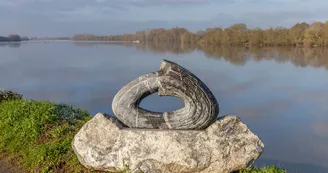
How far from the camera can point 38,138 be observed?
552 centimetres

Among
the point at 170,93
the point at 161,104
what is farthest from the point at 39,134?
the point at 161,104

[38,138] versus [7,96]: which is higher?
[7,96]

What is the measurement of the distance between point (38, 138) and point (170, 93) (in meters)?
2.55

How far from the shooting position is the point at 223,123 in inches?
171

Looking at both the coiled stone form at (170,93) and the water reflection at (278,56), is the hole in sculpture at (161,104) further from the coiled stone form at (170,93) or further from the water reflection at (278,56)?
the water reflection at (278,56)

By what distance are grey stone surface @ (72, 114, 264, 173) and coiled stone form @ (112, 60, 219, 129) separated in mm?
146

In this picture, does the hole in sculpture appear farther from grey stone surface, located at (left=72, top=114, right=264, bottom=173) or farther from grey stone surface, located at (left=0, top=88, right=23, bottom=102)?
grey stone surface, located at (left=72, top=114, right=264, bottom=173)

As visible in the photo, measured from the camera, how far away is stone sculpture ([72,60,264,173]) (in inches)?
160

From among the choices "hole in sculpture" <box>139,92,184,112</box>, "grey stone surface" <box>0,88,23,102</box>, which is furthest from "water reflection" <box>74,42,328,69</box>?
"grey stone surface" <box>0,88,23,102</box>

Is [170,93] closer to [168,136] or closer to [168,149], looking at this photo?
[168,136]

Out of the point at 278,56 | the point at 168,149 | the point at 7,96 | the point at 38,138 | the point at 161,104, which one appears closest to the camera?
the point at 168,149

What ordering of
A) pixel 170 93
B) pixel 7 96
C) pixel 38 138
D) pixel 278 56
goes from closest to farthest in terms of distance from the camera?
pixel 170 93
pixel 38 138
pixel 7 96
pixel 278 56

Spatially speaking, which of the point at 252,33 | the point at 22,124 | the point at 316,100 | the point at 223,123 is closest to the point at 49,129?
the point at 22,124

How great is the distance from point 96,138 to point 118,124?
33 cm
